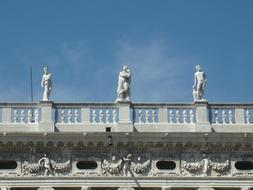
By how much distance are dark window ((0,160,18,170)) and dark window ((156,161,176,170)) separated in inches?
199

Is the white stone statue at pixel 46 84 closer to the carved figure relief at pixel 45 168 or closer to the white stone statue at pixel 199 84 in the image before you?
the carved figure relief at pixel 45 168

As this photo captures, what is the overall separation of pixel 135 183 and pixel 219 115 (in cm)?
412

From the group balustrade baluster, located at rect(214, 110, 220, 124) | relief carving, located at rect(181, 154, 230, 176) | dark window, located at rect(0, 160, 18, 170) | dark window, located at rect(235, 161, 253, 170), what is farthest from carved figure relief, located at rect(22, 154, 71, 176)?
dark window, located at rect(235, 161, 253, 170)

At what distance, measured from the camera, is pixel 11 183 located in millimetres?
33406

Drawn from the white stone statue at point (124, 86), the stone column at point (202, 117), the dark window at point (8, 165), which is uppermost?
the white stone statue at point (124, 86)

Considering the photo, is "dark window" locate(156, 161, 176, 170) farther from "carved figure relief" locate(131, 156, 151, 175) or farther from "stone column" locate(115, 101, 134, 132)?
"stone column" locate(115, 101, 134, 132)

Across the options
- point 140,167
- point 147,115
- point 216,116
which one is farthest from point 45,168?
point 216,116

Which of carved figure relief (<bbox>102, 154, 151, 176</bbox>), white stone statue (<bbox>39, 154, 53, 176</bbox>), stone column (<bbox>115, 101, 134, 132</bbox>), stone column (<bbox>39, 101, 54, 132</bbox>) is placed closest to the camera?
white stone statue (<bbox>39, 154, 53, 176</bbox>)

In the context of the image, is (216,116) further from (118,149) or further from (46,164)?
(46,164)

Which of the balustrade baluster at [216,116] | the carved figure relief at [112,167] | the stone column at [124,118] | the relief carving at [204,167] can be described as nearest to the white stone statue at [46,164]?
the carved figure relief at [112,167]

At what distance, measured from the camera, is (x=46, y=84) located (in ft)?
114

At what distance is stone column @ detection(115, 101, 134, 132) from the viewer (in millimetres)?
34094

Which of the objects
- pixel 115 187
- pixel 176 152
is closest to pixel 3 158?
pixel 115 187

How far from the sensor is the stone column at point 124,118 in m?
34.1
